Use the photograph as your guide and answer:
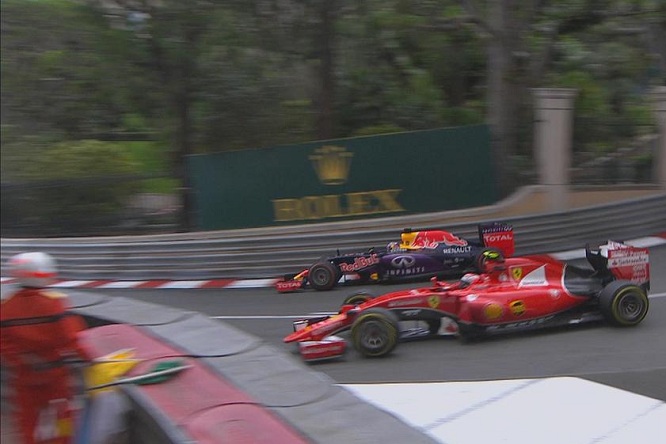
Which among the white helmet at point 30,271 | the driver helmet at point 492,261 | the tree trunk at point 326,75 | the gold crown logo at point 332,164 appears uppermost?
the tree trunk at point 326,75

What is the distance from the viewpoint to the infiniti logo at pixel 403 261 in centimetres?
1009

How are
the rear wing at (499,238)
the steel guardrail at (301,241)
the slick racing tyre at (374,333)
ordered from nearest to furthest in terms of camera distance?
1. the slick racing tyre at (374,333)
2. the rear wing at (499,238)
3. the steel guardrail at (301,241)

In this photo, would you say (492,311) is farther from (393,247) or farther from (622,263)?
(393,247)

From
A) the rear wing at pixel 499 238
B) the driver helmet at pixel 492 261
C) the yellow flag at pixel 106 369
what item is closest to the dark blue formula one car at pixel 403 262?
the rear wing at pixel 499 238

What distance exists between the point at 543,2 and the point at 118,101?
334 inches

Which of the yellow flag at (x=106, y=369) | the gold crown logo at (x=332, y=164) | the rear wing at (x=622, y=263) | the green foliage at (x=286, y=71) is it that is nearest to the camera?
the yellow flag at (x=106, y=369)

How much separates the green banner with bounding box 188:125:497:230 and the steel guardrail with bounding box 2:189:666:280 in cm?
25

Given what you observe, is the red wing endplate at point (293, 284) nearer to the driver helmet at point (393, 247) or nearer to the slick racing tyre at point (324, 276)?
the slick racing tyre at point (324, 276)

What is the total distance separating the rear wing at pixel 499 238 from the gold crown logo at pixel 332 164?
4.09 m

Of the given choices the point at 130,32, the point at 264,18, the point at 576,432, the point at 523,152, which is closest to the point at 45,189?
the point at 130,32

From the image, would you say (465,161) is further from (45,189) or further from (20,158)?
(20,158)

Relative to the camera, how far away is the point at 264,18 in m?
15.4

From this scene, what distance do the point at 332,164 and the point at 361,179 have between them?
569 millimetres

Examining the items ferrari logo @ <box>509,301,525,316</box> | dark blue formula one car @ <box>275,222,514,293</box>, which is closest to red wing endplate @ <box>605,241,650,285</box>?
ferrari logo @ <box>509,301,525,316</box>
